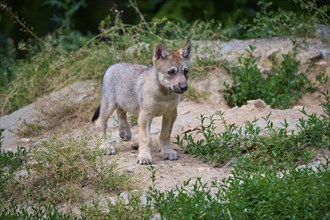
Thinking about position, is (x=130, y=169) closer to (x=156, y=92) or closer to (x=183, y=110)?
(x=156, y=92)

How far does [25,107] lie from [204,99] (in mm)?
2780

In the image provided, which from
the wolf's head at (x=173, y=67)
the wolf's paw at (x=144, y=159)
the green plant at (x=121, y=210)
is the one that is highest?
the wolf's head at (x=173, y=67)

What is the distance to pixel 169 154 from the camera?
8.55m

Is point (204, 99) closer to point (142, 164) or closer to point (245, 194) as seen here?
point (142, 164)

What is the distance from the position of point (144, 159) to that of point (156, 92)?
795mm

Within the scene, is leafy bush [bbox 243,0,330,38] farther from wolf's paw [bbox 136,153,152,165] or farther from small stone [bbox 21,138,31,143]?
wolf's paw [bbox 136,153,152,165]

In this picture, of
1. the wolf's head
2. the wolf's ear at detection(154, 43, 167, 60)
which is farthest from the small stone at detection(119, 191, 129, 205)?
the wolf's ear at detection(154, 43, 167, 60)

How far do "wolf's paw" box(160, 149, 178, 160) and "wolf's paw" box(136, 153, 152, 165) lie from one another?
0.96ft

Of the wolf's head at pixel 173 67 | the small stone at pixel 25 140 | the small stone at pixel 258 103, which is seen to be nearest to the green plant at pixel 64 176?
the wolf's head at pixel 173 67

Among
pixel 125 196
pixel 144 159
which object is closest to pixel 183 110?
pixel 144 159

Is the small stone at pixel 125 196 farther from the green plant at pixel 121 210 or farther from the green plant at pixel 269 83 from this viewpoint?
the green plant at pixel 269 83

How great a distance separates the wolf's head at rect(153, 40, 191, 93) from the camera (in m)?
8.30

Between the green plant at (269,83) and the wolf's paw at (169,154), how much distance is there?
2.08 m

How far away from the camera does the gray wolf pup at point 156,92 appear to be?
8391 millimetres
